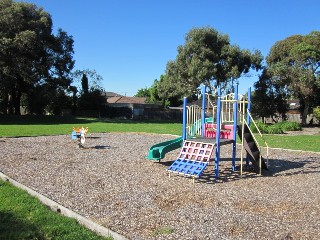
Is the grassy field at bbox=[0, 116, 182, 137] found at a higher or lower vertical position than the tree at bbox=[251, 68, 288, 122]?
lower

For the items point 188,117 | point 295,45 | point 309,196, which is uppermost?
point 295,45

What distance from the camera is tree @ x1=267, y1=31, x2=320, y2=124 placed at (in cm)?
3550

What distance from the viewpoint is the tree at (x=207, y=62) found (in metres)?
41.4

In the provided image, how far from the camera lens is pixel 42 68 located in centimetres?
3700

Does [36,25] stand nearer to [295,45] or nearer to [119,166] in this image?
[295,45]

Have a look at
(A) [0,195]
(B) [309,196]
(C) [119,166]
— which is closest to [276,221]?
(B) [309,196]

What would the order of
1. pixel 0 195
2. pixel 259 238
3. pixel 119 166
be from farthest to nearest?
1. pixel 119 166
2. pixel 0 195
3. pixel 259 238

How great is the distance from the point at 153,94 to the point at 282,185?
222 ft

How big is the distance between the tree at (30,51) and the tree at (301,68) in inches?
915

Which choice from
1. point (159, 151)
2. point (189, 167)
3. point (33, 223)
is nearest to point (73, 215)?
point (33, 223)

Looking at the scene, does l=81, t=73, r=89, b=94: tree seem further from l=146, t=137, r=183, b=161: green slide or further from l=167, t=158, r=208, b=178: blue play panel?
l=167, t=158, r=208, b=178: blue play panel

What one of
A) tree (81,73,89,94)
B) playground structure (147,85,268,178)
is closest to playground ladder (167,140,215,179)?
playground structure (147,85,268,178)

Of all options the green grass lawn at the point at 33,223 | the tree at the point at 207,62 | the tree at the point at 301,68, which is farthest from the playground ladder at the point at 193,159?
the tree at the point at 207,62

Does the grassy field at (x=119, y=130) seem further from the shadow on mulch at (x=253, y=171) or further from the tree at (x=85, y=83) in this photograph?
the tree at (x=85, y=83)
